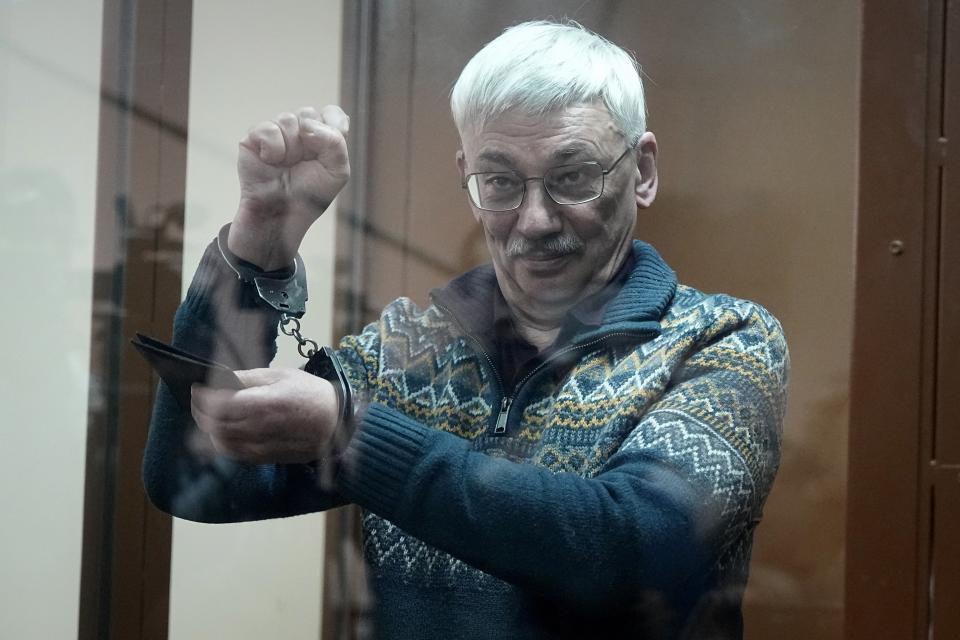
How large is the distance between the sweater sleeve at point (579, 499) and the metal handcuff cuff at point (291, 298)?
53mm

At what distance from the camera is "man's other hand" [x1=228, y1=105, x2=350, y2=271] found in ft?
2.42

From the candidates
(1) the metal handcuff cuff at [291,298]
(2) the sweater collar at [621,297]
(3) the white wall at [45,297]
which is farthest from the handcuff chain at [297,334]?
(3) the white wall at [45,297]

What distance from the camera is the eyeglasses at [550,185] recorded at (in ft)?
2.40

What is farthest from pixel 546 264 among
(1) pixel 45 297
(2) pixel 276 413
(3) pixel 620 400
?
(1) pixel 45 297

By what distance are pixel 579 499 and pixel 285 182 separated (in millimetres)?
321

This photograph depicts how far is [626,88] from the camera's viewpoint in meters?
0.76

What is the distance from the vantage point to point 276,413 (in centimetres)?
66

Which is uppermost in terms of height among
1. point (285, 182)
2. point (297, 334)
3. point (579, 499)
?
point (285, 182)

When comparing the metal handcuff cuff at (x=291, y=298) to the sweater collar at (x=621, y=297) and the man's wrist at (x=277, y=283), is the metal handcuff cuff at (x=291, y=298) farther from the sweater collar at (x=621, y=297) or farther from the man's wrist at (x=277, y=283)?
the sweater collar at (x=621, y=297)

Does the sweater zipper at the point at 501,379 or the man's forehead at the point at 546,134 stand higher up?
the man's forehead at the point at 546,134

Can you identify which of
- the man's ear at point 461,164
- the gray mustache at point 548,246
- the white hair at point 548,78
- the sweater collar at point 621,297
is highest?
the white hair at point 548,78

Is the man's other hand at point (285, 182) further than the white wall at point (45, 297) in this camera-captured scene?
No

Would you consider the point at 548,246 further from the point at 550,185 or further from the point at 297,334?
the point at 297,334

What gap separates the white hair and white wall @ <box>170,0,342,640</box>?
12cm
